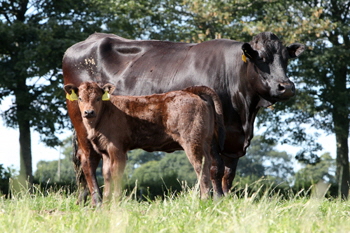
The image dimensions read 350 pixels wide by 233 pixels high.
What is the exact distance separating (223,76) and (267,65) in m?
0.63

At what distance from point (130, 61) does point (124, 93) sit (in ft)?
2.08

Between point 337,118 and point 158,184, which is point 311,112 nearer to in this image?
point 337,118

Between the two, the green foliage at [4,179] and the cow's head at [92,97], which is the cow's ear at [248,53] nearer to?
the cow's head at [92,97]

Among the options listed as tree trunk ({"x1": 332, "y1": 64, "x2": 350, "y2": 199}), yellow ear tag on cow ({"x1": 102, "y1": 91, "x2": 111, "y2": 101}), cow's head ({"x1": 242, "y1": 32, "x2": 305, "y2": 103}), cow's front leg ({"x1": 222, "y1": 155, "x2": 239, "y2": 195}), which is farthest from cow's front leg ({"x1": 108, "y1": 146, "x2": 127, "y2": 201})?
tree trunk ({"x1": 332, "y1": 64, "x2": 350, "y2": 199})

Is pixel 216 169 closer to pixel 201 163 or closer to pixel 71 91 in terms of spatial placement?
pixel 201 163

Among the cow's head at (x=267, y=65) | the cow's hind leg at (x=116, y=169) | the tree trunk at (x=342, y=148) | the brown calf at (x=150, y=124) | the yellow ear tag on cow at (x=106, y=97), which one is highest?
the cow's head at (x=267, y=65)

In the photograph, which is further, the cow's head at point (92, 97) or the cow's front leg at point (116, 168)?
the cow's head at point (92, 97)

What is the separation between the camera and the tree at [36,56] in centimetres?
2009

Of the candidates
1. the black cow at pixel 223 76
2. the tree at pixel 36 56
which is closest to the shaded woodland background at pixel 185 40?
the tree at pixel 36 56

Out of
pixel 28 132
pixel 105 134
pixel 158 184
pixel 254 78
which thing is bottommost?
pixel 158 184

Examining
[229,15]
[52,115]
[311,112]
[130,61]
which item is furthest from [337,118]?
[130,61]

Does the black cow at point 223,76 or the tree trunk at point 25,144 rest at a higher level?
the black cow at point 223,76

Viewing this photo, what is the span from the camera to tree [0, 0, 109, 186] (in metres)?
20.1

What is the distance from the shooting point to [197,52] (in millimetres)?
7668
